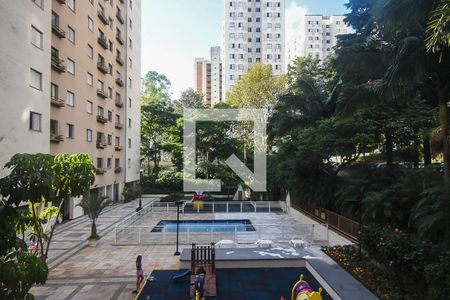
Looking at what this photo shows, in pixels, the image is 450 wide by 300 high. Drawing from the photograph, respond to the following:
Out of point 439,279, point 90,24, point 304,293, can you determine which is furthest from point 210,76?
point 439,279

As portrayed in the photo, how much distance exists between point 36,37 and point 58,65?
3.25 meters

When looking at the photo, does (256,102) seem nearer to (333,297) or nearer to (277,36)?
(333,297)

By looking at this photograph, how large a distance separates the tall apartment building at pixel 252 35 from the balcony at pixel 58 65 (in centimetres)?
5782

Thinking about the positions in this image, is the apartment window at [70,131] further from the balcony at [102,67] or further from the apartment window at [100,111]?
the balcony at [102,67]

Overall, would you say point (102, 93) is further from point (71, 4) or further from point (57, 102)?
point (57, 102)

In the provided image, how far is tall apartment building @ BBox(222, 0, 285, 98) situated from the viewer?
8062cm

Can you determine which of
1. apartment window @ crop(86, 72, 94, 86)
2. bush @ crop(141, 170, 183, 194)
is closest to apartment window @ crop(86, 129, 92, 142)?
apartment window @ crop(86, 72, 94, 86)

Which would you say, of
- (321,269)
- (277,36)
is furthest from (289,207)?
(277,36)

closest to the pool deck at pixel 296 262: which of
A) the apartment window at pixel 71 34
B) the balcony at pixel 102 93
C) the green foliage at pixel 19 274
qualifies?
the green foliage at pixel 19 274

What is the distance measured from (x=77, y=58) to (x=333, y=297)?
81.5 ft

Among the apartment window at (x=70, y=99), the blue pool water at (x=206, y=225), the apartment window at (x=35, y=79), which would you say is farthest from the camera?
the apartment window at (x=70, y=99)

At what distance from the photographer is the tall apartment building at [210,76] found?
113 metres

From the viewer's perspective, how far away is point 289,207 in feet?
102

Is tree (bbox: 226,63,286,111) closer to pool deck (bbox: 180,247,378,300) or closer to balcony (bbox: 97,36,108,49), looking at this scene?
balcony (bbox: 97,36,108,49)
